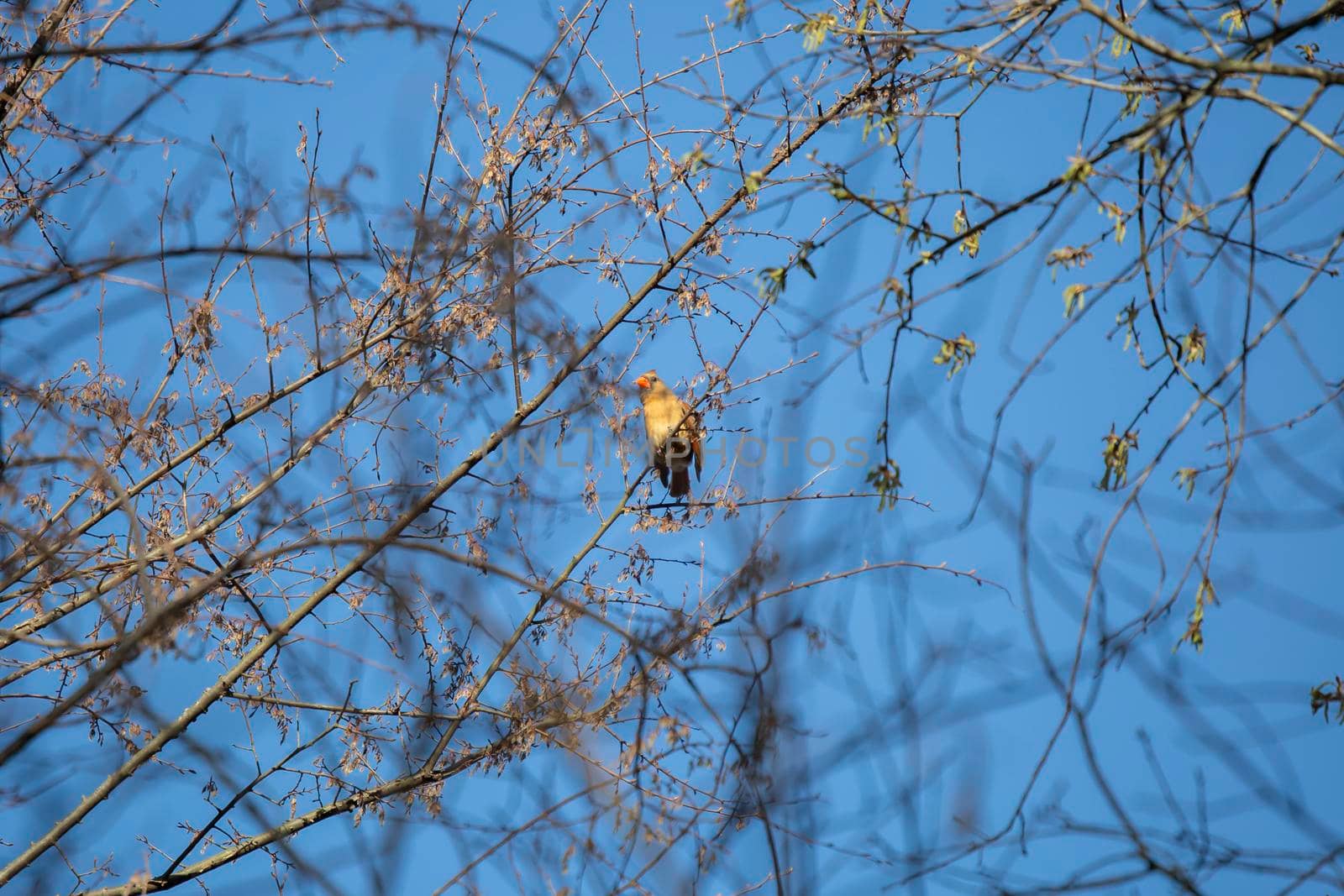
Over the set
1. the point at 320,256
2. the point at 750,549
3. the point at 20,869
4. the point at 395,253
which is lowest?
the point at 20,869

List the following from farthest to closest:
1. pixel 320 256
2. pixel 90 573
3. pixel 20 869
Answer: pixel 90 573, pixel 20 869, pixel 320 256

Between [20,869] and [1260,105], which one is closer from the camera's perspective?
[1260,105]

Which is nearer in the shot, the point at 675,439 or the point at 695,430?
the point at 695,430

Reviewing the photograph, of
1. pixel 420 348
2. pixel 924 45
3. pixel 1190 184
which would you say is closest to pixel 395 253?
pixel 420 348

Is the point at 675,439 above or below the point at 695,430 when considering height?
above

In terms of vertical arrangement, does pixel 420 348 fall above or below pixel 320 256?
above

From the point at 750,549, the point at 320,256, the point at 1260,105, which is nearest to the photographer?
the point at 320,256

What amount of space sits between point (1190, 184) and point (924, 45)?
1.84 ft

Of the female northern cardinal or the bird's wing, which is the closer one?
the bird's wing

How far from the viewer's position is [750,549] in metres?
2.85

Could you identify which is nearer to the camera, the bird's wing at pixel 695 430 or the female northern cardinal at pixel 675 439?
the bird's wing at pixel 695 430

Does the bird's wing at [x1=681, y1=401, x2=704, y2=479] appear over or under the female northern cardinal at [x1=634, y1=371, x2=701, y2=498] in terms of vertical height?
under

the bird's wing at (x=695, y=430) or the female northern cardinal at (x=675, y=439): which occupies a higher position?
the female northern cardinal at (x=675, y=439)

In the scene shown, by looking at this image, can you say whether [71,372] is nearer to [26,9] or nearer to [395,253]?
[395,253]
